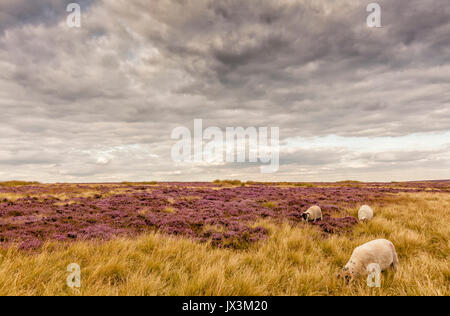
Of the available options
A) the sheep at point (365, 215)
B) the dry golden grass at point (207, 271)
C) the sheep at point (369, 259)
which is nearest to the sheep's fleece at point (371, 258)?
the sheep at point (369, 259)

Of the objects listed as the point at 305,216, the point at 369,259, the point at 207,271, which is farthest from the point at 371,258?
the point at 305,216

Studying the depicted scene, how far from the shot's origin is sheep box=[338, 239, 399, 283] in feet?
14.4

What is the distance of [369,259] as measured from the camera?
4.54 m

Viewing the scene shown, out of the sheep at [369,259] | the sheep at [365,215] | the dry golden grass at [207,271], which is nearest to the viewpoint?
the dry golden grass at [207,271]

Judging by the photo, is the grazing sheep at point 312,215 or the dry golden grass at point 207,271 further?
the grazing sheep at point 312,215

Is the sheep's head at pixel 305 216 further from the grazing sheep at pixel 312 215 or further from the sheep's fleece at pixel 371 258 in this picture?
the sheep's fleece at pixel 371 258

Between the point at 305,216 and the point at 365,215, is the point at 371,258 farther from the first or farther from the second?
the point at 365,215

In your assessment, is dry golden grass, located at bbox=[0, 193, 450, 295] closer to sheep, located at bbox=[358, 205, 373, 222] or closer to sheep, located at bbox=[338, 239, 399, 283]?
sheep, located at bbox=[338, 239, 399, 283]

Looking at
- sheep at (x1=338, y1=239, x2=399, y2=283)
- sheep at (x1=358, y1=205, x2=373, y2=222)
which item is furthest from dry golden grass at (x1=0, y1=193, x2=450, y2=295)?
sheep at (x1=358, y1=205, x2=373, y2=222)

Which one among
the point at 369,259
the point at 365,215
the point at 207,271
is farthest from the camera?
the point at 365,215

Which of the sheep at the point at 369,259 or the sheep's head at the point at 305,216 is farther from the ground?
the sheep at the point at 369,259

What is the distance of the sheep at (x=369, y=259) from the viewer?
14.4ft
